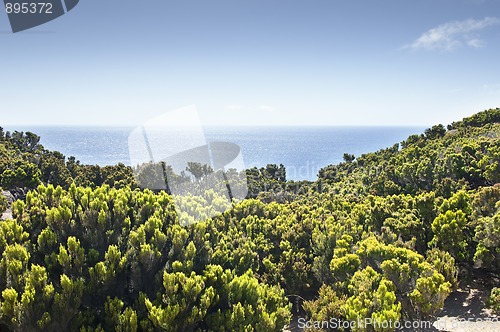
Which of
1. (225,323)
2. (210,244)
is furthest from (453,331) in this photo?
(210,244)

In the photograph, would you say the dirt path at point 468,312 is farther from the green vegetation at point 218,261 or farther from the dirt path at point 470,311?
the green vegetation at point 218,261

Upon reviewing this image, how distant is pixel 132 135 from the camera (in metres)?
12.2

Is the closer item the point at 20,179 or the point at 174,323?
the point at 174,323

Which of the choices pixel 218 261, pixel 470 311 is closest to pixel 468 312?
pixel 470 311

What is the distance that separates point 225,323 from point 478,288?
1149cm

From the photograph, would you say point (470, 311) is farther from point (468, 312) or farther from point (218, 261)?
point (218, 261)

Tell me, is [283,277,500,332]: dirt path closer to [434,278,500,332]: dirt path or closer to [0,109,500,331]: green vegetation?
[434,278,500,332]: dirt path

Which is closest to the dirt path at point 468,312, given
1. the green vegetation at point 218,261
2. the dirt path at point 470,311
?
the dirt path at point 470,311

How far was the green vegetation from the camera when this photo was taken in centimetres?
988

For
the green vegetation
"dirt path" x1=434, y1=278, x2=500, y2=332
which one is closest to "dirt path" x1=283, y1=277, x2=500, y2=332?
"dirt path" x1=434, y1=278, x2=500, y2=332

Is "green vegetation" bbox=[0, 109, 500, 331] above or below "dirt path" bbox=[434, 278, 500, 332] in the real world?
above

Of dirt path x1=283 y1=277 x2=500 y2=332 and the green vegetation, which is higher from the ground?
the green vegetation

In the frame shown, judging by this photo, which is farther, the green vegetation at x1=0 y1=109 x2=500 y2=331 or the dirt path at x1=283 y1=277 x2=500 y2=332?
the dirt path at x1=283 y1=277 x2=500 y2=332

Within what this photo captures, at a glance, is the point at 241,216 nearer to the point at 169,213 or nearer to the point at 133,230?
the point at 169,213
